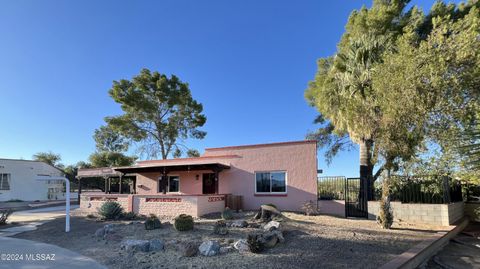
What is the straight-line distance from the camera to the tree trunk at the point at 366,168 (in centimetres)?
1473

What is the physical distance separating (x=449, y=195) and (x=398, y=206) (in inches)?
84.2

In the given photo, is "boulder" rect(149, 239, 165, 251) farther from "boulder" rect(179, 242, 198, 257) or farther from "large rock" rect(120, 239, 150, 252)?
"boulder" rect(179, 242, 198, 257)

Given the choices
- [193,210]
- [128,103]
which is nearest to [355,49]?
[193,210]

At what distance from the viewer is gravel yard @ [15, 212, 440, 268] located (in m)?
6.68

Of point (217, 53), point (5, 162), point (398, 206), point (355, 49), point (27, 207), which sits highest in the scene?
point (217, 53)

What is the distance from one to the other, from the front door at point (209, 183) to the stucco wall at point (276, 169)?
755 mm

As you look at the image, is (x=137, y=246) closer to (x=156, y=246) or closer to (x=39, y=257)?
(x=156, y=246)

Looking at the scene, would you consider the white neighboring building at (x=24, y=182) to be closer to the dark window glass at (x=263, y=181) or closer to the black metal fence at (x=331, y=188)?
the dark window glass at (x=263, y=181)

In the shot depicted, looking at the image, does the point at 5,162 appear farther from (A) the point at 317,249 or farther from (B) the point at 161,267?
(A) the point at 317,249

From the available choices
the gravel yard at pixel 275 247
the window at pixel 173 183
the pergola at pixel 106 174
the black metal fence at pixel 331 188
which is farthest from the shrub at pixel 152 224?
the pergola at pixel 106 174

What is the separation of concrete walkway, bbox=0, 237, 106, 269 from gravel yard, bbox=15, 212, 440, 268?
37cm

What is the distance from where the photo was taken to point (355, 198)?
49.2ft

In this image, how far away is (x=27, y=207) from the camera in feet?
83.3

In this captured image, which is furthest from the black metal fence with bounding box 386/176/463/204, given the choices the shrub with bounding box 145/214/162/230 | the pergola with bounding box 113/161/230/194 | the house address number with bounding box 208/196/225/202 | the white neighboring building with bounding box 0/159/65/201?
the white neighboring building with bounding box 0/159/65/201
